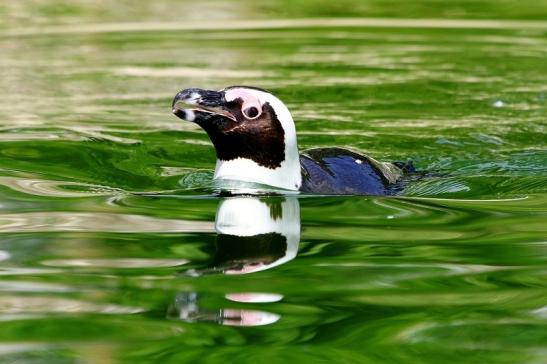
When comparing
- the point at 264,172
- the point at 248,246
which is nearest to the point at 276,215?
the point at 264,172

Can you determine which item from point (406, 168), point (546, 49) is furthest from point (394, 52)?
point (406, 168)

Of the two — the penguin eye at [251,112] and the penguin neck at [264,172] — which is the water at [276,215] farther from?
the penguin eye at [251,112]

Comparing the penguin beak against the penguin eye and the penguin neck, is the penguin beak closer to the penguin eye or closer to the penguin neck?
the penguin eye

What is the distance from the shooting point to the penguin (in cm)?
651

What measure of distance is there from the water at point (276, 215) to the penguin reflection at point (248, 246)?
0.05ft

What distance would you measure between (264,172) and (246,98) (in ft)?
1.34

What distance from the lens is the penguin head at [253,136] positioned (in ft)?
21.5

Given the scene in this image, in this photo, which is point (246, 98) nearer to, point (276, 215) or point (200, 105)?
point (200, 105)

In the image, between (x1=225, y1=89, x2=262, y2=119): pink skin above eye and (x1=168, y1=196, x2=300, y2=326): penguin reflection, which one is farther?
(x1=225, y1=89, x2=262, y2=119): pink skin above eye

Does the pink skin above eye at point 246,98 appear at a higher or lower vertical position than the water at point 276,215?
higher

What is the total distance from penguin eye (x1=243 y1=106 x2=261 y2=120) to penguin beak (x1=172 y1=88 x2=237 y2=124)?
0.24ft

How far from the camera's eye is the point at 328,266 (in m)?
4.85

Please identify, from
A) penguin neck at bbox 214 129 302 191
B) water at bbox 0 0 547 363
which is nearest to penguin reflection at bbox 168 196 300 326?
water at bbox 0 0 547 363

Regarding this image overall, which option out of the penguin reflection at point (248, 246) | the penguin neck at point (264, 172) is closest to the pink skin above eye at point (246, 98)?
the penguin neck at point (264, 172)
